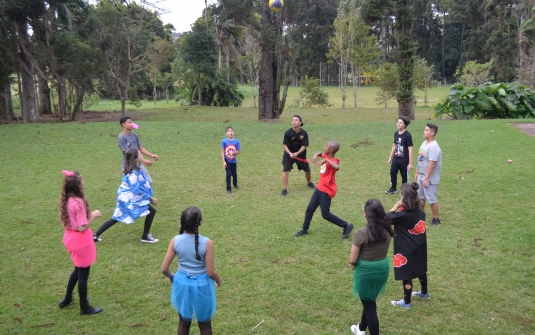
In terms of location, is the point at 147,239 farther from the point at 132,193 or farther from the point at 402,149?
the point at 402,149

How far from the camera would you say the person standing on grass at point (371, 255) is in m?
3.99

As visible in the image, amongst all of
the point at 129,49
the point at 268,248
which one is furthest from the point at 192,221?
the point at 129,49

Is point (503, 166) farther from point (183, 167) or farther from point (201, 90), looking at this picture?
point (201, 90)

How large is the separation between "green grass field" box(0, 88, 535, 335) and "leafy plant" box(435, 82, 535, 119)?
606 centimetres

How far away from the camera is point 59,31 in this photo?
22.9 m

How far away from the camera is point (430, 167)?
7.09 metres

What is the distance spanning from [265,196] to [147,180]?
3209 millimetres

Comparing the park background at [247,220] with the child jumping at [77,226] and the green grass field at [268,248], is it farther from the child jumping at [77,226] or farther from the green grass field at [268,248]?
the child jumping at [77,226]

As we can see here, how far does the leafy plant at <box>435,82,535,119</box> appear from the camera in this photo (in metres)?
19.6

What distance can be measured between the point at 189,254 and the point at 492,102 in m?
19.5

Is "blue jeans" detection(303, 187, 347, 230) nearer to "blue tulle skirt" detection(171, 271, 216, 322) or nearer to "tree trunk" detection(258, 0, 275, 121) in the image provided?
"blue tulle skirt" detection(171, 271, 216, 322)

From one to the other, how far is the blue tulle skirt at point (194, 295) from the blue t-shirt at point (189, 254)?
0.17ft

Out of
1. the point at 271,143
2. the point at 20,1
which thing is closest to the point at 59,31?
the point at 20,1

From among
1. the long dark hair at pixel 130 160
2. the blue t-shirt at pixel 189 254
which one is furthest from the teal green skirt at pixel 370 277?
the long dark hair at pixel 130 160
